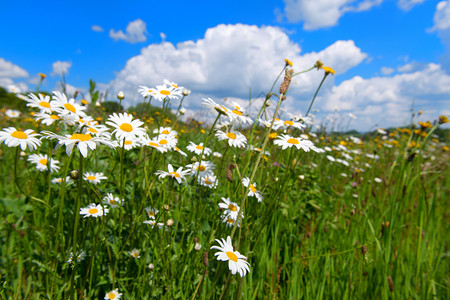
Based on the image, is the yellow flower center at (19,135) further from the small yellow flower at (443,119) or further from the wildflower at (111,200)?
the small yellow flower at (443,119)

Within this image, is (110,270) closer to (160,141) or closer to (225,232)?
(225,232)

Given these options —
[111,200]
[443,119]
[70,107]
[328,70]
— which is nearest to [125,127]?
[70,107]

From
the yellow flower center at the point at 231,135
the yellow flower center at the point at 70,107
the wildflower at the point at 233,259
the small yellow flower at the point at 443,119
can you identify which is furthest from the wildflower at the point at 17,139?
the small yellow flower at the point at 443,119

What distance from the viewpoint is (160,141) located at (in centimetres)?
169

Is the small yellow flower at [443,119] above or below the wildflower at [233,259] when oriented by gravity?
above

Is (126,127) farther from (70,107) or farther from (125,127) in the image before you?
(70,107)

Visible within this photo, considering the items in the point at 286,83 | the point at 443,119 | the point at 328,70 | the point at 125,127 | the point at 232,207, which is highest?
the point at 328,70

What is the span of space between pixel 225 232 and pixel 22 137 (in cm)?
122

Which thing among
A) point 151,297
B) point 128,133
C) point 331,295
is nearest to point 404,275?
point 331,295

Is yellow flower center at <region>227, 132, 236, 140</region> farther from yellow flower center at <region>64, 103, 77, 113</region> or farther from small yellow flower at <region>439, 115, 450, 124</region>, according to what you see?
small yellow flower at <region>439, 115, 450, 124</region>

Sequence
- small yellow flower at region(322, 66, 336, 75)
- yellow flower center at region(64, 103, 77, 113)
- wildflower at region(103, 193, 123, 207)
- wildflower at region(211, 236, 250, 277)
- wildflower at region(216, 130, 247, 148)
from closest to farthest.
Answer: wildflower at region(211, 236, 250, 277), yellow flower center at region(64, 103, 77, 113), wildflower at region(216, 130, 247, 148), wildflower at region(103, 193, 123, 207), small yellow flower at region(322, 66, 336, 75)

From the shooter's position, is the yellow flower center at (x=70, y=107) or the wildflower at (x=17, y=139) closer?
the wildflower at (x=17, y=139)

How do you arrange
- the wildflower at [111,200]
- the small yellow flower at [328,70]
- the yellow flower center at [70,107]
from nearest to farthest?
the yellow flower center at [70,107] < the wildflower at [111,200] < the small yellow flower at [328,70]

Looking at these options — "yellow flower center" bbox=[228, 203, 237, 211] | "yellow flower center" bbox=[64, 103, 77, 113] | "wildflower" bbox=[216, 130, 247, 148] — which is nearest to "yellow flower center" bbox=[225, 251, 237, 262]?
"yellow flower center" bbox=[228, 203, 237, 211]
